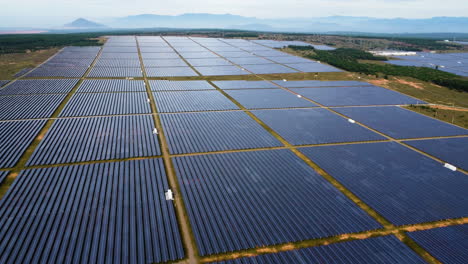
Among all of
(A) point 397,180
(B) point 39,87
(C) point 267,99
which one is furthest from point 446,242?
(B) point 39,87

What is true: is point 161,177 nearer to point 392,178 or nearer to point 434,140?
point 392,178

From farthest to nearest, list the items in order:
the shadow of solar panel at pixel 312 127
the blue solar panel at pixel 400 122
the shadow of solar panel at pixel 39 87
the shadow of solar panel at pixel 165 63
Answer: the shadow of solar panel at pixel 165 63 < the shadow of solar panel at pixel 39 87 < the blue solar panel at pixel 400 122 < the shadow of solar panel at pixel 312 127

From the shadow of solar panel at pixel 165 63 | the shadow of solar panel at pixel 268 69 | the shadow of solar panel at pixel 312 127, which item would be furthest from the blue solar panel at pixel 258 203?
the shadow of solar panel at pixel 165 63

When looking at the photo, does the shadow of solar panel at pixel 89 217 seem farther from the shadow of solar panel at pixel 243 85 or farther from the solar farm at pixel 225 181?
the shadow of solar panel at pixel 243 85

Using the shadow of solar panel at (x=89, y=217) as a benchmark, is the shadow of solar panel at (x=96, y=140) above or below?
above

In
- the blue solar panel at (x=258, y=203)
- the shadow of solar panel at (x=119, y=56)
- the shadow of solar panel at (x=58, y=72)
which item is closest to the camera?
the blue solar panel at (x=258, y=203)

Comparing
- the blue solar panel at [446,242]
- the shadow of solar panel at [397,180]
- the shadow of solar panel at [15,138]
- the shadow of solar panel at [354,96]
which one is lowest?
the blue solar panel at [446,242]

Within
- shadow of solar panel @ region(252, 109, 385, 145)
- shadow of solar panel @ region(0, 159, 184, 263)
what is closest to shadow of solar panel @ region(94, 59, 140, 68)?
shadow of solar panel @ region(252, 109, 385, 145)

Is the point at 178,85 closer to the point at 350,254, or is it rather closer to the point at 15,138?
the point at 15,138

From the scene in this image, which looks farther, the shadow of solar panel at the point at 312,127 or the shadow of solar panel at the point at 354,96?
the shadow of solar panel at the point at 354,96
